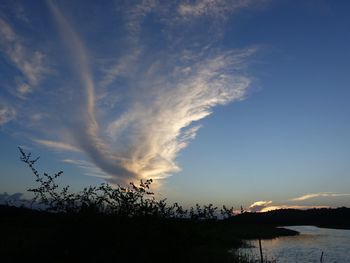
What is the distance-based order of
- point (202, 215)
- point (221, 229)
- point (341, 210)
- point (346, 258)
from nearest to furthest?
point (202, 215), point (221, 229), point (346, 258), point (341, 210)

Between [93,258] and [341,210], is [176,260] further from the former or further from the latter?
[341,210]

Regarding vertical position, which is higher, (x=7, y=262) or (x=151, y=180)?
(x=151, y=180)

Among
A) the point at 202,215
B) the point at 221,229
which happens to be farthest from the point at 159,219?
the point at 221,229

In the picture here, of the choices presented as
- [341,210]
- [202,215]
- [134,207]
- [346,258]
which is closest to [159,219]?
[134,207]

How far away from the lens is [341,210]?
7618 inches

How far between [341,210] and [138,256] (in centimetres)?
20194

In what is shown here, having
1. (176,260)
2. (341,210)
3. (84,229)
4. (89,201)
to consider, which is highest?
(341,210)

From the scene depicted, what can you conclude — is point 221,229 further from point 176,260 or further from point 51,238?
point 51,238

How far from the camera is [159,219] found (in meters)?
13.5

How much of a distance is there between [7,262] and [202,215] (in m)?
7.04

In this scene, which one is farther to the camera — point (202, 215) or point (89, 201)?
point (202, 215)

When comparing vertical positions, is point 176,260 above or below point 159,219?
below

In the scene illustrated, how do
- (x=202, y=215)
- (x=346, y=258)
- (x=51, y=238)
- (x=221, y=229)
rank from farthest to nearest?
(x=346, y=258)
(x=221, y=229)
(x=202, y=215)
(x=51, y=238)

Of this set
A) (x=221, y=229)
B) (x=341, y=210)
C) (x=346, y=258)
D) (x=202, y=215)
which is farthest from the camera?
(x=341, y=210)
